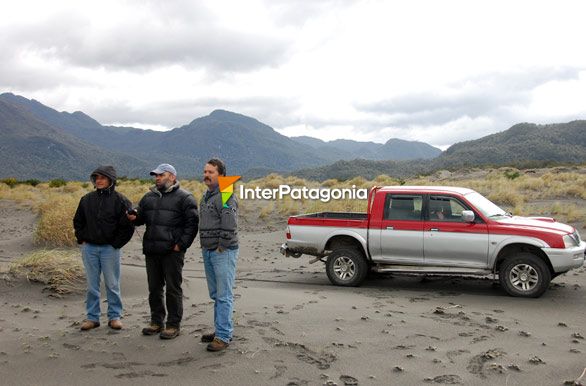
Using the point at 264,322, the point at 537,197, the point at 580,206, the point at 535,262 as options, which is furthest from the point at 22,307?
the point at 537,197

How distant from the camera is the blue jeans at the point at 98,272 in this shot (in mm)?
7418

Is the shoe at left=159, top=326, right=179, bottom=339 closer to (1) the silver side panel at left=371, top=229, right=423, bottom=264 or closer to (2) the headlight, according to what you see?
(1) the silver side panel at left=371, top=229, right=423, bottom=264

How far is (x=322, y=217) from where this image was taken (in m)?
11.5

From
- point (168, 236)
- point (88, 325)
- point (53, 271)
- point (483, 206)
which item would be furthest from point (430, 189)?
point (53, 271)

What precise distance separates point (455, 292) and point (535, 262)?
1386 millimetres

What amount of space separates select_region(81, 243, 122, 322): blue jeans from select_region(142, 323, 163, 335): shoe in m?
0.58

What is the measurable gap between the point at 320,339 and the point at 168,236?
215cm

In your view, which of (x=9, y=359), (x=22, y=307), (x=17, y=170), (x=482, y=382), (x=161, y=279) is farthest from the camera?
(x=17, y=170)

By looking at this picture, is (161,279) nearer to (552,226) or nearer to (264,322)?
(264,322)

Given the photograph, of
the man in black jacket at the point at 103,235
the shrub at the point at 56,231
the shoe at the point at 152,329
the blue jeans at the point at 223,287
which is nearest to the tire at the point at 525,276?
the blue jeans at the point at 223,287

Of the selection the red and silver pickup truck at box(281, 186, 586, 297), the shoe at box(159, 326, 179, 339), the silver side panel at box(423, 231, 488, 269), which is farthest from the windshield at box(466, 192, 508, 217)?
the shoe at box(159, 326, 179, 339)

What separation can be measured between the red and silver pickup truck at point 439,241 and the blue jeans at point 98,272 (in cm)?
448

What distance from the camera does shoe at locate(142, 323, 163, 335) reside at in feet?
23.4

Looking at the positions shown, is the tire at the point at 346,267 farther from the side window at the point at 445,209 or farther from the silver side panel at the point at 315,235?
the side window at the point at 445,209
